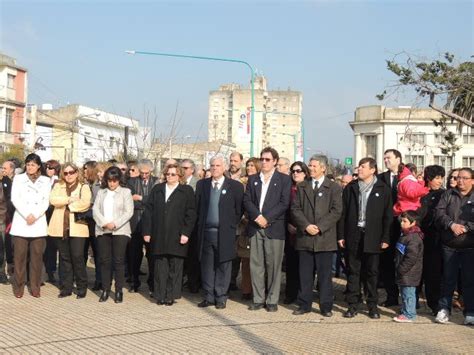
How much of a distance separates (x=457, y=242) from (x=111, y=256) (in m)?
4.77

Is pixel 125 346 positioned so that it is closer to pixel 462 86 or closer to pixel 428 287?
pixel 428 287

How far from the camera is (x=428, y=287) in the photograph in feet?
30.9

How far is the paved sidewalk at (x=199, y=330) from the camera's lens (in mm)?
7038

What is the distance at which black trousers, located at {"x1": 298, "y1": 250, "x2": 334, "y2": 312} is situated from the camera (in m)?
8.99

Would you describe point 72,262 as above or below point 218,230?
below

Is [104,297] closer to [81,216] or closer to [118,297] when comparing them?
[118,297]

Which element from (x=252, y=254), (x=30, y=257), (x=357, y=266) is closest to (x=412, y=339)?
(x=357, y=266)

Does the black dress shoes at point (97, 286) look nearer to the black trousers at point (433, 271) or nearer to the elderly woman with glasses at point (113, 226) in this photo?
the elderly woman with glasses at point (113, 226)

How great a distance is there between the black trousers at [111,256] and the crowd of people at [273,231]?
1cm

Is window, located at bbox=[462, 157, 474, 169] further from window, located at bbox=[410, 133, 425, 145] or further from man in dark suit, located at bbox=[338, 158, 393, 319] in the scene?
man in dark suit, located at bbox=[338, 158, 393, 319]

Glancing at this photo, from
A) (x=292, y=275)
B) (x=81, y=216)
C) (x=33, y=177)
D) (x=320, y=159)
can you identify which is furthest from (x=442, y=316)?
(x=33, y=177)

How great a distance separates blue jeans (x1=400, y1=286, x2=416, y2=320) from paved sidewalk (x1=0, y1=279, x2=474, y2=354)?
7.2 inches

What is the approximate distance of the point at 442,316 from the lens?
28.3ft

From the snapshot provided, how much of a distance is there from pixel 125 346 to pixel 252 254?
8.98ft
